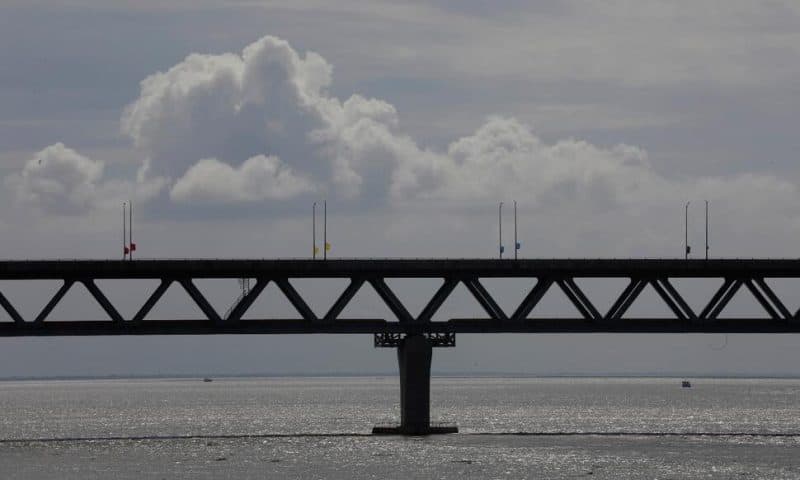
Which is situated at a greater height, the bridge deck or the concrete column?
the bridge deck

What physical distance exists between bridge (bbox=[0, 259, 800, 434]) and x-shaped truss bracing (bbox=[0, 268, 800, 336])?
6cm

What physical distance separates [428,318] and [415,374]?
3360 mm

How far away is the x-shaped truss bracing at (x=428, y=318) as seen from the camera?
83.1 m

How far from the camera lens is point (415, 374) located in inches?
3376

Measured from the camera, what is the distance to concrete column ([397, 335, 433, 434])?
85.7 m

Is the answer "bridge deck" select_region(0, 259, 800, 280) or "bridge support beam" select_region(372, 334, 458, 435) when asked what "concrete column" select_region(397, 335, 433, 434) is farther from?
"bridge deck" select_region(0, 259, 800, 280)

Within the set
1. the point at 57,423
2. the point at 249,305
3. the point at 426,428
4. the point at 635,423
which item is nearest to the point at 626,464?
the point at 426,428

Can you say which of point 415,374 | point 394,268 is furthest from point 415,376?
point 394,268

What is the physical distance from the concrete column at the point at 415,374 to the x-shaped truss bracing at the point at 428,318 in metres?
0.86

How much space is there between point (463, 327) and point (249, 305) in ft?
39.6

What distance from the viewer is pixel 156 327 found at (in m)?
83.2

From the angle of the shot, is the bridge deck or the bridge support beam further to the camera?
the bridge support beam

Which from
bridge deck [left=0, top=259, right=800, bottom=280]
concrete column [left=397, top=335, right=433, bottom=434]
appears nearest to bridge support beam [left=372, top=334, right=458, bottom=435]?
concrete column [left=397, top=335, right=433, bottom=434]

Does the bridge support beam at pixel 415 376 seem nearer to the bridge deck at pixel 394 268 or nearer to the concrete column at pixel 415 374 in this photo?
the concrete column at pixel 415 374
